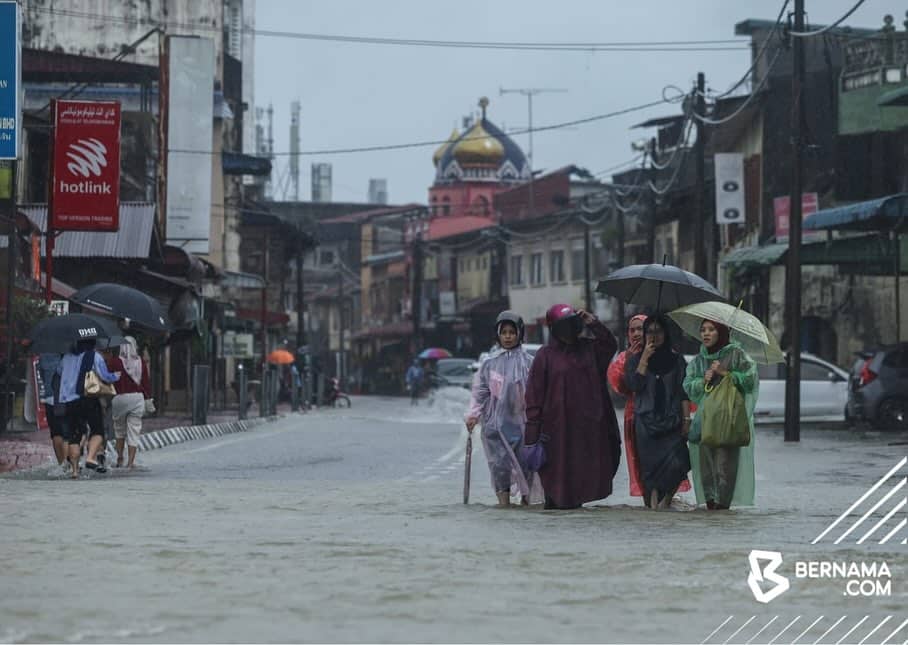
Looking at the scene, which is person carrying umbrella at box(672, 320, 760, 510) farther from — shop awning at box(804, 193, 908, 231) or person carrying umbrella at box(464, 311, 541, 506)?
shop awning at box(804, 193, 908, 231)

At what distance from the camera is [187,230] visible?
5225cm

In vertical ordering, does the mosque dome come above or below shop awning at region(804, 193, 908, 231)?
above

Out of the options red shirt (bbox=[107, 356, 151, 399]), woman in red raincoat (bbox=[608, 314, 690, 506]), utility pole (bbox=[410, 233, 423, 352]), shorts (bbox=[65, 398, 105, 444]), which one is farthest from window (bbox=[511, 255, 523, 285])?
woman in red raincoat (bbox=[608, 314, 690, 506])

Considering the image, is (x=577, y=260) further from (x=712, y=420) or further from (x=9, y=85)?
(x=712, y=420)

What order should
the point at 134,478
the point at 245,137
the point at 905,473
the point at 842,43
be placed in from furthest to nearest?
1. the point at 245,137
2. the point at 842,43
3. the point at 905,473
4. the point at 134,478

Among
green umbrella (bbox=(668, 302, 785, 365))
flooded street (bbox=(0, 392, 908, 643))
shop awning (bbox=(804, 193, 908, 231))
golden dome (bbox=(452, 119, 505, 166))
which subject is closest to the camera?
flooded street (bbox=(0, 392, 908, 643))

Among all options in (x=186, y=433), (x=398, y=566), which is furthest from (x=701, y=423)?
(x=186, y=433)

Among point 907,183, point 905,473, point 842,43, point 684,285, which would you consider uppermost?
point 842,43

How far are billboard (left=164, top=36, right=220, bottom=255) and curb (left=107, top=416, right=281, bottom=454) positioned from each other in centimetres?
860

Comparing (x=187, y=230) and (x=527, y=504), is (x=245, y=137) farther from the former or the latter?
(x=527, y=504)

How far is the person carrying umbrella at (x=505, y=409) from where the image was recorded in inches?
603

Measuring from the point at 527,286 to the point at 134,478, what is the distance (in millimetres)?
74287

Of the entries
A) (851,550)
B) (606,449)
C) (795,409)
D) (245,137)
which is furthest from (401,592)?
(245,137)

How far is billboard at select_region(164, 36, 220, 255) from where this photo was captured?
5212 cm
